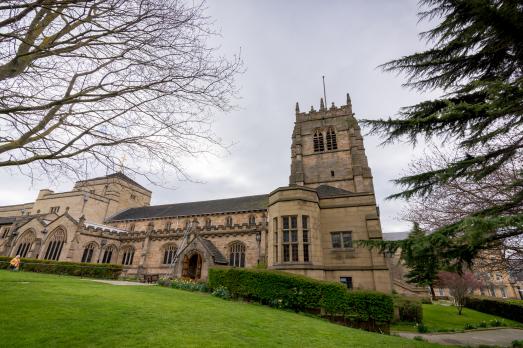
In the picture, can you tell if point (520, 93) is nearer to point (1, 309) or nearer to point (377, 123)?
point (377, 123)

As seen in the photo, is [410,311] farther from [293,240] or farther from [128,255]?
[128,255]

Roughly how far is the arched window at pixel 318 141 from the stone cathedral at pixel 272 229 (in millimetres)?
113

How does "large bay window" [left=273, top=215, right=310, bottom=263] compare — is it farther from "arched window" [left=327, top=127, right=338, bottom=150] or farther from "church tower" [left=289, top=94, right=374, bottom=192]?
"arched window" [left=327, top=127, right=338, bottom=150]

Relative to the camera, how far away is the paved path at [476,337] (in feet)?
34.6

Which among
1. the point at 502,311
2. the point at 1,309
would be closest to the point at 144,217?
the point at 1,309

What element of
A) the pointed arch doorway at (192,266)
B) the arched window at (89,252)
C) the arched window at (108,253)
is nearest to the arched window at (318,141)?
the pointed arch doorway at (192,266)

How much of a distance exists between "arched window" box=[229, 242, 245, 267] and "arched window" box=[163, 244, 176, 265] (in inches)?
278

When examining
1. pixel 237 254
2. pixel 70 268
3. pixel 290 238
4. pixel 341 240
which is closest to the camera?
pixel 290 238

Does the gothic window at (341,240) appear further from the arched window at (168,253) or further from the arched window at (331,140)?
→ the arched window at (168,253)

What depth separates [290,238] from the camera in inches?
686

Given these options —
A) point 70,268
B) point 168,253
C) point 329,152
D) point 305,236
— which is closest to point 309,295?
point 305,236

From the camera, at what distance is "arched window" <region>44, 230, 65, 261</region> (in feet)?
91.0

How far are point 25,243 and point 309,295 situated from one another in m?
35.5

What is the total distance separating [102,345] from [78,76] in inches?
230
